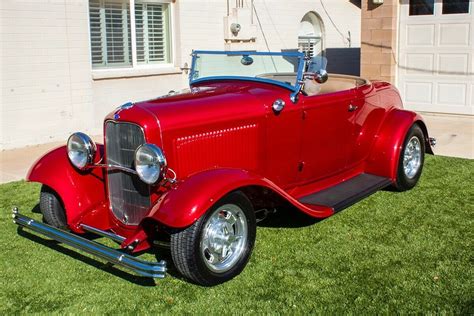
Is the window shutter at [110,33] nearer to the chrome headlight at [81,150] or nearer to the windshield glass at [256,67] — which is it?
the windshield glass at [256,67]

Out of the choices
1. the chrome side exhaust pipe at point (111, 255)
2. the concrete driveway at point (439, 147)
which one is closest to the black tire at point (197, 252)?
the chrome side exhaust pipe at point (111, 255)

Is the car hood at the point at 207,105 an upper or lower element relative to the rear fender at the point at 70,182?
upper

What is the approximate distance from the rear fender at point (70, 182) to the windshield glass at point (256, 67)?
137 centimetres

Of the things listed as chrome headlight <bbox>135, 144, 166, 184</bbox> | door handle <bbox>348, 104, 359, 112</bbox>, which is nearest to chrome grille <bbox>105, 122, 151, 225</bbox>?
chrome headlight <bbox>135, 144, 166, 184</bbox>

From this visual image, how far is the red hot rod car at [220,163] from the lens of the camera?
12.8 ft

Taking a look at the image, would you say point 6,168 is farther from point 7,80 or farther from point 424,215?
point 424,215

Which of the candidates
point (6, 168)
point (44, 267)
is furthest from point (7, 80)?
point (44, 267)

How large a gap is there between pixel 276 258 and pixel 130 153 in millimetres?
1354

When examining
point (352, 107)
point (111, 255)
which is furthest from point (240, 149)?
point (352, 107)

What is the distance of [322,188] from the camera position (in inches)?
214

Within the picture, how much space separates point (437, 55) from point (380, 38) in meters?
1.09

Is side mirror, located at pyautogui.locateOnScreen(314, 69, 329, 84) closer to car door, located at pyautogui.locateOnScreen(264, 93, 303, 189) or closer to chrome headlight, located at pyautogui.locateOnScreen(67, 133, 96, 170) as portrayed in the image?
car door, located at pyautogui.locateOnScreen(264, 93, 303, 189)

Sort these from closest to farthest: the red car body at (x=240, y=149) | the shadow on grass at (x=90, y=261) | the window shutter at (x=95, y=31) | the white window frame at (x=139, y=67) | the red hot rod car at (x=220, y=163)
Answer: the red hot rod car at (x=220, y=163)
the red car body at (x=240, y=149)
the shadow on grass at (x=90, y=261)
the window shutter at (x=95, y=31)
the white window frame at (x=139, y=67)

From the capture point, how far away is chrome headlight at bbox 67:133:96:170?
15.3ft
